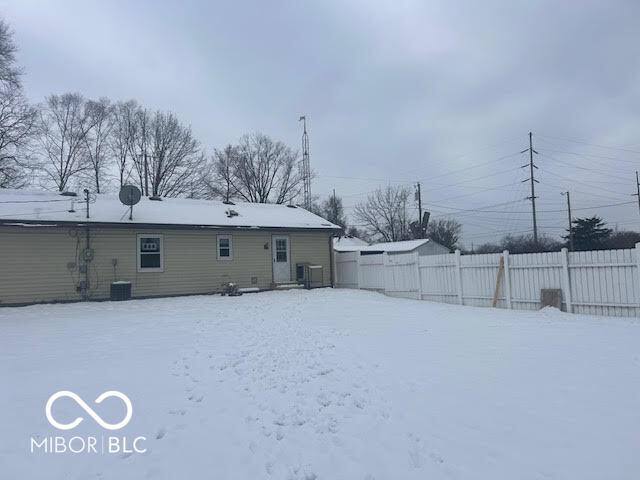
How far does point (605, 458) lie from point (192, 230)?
16.4 meters

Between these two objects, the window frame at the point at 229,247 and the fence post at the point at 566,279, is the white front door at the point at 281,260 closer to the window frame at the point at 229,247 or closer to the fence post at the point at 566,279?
the window frame at the point at 229,247

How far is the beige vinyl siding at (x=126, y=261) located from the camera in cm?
1487

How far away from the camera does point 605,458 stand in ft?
12.4

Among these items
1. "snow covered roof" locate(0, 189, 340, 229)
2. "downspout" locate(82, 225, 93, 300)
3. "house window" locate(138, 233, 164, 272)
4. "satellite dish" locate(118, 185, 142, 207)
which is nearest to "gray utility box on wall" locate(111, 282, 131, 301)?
"downspout" locate(82, 225, 93, 300)

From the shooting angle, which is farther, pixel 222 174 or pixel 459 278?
pixel 222 174

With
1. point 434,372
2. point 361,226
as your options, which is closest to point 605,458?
point 434,372

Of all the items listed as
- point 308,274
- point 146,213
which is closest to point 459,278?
point 308,274

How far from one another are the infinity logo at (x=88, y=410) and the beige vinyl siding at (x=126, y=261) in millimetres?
11489

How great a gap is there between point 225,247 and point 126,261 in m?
3.96

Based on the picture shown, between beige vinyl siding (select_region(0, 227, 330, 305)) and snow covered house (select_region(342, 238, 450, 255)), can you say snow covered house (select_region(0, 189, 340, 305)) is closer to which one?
beige vinyl siding (select_region(0, 227, 330, 305))

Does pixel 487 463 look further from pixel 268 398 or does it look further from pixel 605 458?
pixel 268 398

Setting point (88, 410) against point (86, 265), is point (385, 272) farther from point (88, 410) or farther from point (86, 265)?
point (88, 410)

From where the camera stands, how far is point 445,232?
61438 millimetres

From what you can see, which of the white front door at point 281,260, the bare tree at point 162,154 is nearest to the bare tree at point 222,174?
the bare tree at point 162,154
